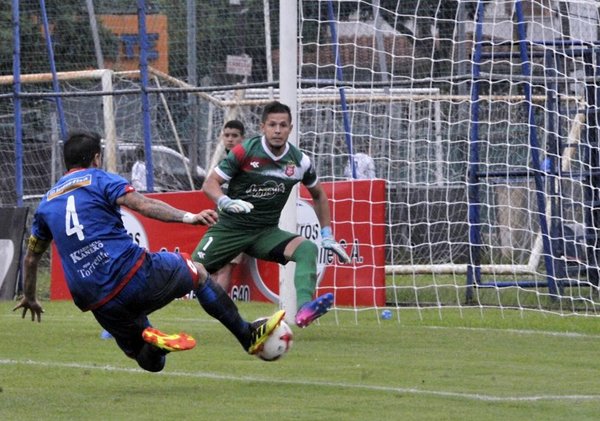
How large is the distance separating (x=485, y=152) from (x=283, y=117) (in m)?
5.84

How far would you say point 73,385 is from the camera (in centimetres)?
903

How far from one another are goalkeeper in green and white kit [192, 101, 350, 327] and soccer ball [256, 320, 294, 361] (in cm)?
198

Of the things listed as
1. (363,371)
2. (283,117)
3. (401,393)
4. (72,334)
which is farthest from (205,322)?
(401,393)

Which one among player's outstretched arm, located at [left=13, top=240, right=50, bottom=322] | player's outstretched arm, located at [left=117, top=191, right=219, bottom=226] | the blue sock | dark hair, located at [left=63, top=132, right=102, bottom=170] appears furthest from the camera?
the blue sock

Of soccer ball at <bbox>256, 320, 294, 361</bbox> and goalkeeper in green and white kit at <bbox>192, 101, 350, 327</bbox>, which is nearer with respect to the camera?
soccer ball at <bbox>256, 320, 294, 361</bbox>

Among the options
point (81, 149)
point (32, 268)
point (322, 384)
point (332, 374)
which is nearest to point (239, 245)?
point (332, 374)

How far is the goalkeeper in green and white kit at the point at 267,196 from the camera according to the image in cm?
1094

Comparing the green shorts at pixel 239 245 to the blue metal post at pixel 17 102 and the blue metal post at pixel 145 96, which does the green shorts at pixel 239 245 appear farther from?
the blue metal post at pixel 17 102

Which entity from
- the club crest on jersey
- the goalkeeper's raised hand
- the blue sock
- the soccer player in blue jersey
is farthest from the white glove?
the goalkeeper's raised hand

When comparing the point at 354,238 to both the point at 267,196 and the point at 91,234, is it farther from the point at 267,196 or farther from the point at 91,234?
the point at 91,234

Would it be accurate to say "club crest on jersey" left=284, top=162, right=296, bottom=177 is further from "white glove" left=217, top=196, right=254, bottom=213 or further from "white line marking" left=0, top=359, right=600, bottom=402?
"white line marking" left=0, top=359, right=600, bottom=402

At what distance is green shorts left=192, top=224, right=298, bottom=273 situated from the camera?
36.3ft

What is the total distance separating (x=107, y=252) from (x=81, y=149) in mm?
644

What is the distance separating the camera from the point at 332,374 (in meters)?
9.55
